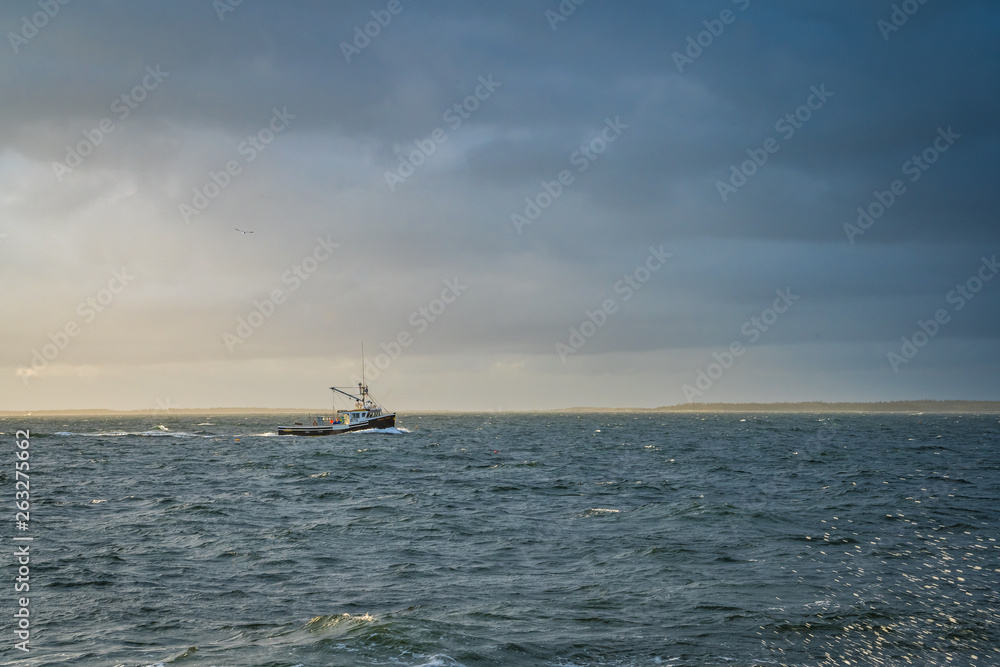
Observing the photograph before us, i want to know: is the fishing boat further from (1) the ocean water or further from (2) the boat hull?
(1) the ocean water

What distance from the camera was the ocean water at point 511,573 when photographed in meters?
17.0

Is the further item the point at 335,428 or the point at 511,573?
the point at 335,428

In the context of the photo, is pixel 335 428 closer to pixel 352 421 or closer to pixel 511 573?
pixel 352 421

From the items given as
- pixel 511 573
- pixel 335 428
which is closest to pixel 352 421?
pixel 335 428

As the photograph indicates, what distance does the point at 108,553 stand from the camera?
27344mm

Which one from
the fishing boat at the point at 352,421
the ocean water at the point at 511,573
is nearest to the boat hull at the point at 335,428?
the fishing boat at the point at 352,421

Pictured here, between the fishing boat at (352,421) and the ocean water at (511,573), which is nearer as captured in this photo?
the ocean water at (511,573)

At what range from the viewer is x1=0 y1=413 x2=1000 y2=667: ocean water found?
1695cm

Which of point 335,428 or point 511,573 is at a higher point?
point 335,428

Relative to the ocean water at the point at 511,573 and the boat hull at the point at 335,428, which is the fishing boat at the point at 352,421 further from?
the ocean water at the point at 511,573

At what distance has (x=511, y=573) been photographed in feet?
80.2

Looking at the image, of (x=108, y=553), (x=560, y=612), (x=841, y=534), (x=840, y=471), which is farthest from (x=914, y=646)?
(x=840, y=471)

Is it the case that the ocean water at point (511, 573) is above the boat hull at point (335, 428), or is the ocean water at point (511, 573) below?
below

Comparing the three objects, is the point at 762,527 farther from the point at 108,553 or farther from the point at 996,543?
the point at 108,553
